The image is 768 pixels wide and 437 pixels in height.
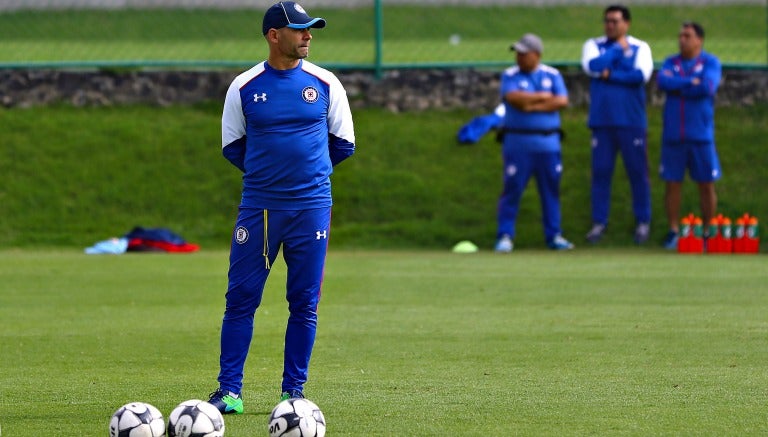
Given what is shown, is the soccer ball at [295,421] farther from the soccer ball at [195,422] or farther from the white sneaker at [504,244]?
the white sneaker at [504,244]

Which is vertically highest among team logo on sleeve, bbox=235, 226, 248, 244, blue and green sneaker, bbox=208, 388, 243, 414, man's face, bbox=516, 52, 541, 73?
man's face, bbox=516, 52, 541, 73

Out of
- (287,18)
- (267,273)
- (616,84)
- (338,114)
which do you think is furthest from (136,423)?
(616,84)

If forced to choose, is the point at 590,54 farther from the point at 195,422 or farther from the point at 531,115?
the point at 195,422

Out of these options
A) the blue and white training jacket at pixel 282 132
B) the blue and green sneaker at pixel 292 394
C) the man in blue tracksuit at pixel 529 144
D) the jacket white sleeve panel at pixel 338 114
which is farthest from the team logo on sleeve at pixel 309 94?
the man in blue tracksuit at pixel 529 144

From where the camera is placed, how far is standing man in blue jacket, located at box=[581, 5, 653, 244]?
1834cm

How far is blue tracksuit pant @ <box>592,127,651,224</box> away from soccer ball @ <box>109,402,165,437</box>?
40.9ft

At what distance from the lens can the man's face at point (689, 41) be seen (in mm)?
17891

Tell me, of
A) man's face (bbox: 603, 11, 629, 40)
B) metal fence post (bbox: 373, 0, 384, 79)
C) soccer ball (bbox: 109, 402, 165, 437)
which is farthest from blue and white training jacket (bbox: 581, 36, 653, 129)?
soccer ball (bbox: 109, 402, 165, 437)

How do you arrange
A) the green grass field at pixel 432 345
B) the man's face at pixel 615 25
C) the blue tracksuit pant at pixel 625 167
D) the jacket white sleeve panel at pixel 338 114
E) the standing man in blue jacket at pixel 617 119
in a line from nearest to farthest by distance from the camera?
the green grass field at pixel 432 345
the jacket white sleeve panel at pixel 338 114
the man's face at pixel 615 25
the standing man in blue jacket at pixel 617 119
the blue tracksuit pant at pixel 625 167

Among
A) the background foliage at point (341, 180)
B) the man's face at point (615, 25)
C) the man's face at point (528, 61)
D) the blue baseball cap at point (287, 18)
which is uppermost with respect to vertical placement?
the blue baseball cap at point (287, 18)

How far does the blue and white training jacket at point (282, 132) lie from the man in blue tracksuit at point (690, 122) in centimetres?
1092

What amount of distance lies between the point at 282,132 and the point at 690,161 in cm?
1140

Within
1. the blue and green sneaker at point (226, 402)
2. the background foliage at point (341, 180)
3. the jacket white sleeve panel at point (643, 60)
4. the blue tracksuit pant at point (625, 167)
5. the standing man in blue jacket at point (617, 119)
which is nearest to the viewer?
the blue and green sneaker at point (226, 402)

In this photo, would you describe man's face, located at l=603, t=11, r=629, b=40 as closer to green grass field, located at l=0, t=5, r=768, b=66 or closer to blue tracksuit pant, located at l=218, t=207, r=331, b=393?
green grass field, located at l=0, t=5, r=768, b=66
